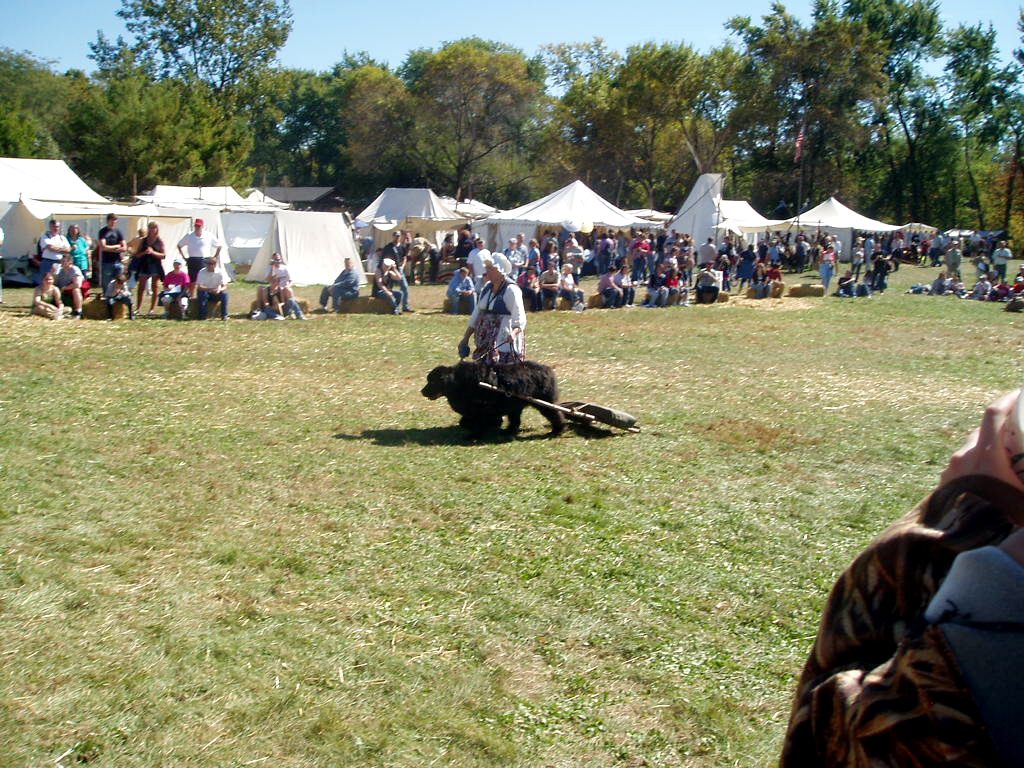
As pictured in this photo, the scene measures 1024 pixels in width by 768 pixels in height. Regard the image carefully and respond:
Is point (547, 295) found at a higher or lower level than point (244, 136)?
lower

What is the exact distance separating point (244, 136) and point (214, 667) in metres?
45.8

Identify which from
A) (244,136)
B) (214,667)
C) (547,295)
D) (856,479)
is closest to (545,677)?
(214,667)

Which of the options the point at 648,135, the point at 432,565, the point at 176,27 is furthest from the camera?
the point at 176,27

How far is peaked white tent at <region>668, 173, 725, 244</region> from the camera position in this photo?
36.2 meters

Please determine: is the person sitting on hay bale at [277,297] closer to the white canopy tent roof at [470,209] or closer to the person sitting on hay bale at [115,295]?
the person sitting on hay bale at [115,295]

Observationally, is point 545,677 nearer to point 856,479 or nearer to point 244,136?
point 856,479

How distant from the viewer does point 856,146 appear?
54.8 metres

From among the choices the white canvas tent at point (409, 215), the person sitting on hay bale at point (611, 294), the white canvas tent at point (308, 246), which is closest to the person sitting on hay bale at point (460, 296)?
the person sitting on hay bale at point (611, 294)

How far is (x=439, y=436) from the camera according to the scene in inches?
344

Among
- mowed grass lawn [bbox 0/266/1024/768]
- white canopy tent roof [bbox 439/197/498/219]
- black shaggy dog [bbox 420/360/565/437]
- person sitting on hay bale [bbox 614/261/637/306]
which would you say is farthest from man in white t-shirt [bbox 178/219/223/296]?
white canopy tent roof [bbox 439/197/498/219]

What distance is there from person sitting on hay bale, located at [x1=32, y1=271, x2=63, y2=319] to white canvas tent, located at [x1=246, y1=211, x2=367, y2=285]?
26.2 ft

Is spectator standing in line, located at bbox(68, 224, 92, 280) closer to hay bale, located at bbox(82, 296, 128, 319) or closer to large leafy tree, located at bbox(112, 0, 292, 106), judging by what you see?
hay bale, located at bbox(82, 296, 128, 319)

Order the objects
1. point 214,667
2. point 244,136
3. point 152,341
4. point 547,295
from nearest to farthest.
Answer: point 214,667
point 152,341
point 547,295
point 244,136

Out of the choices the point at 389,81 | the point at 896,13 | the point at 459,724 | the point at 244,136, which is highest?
the point at 896,13
